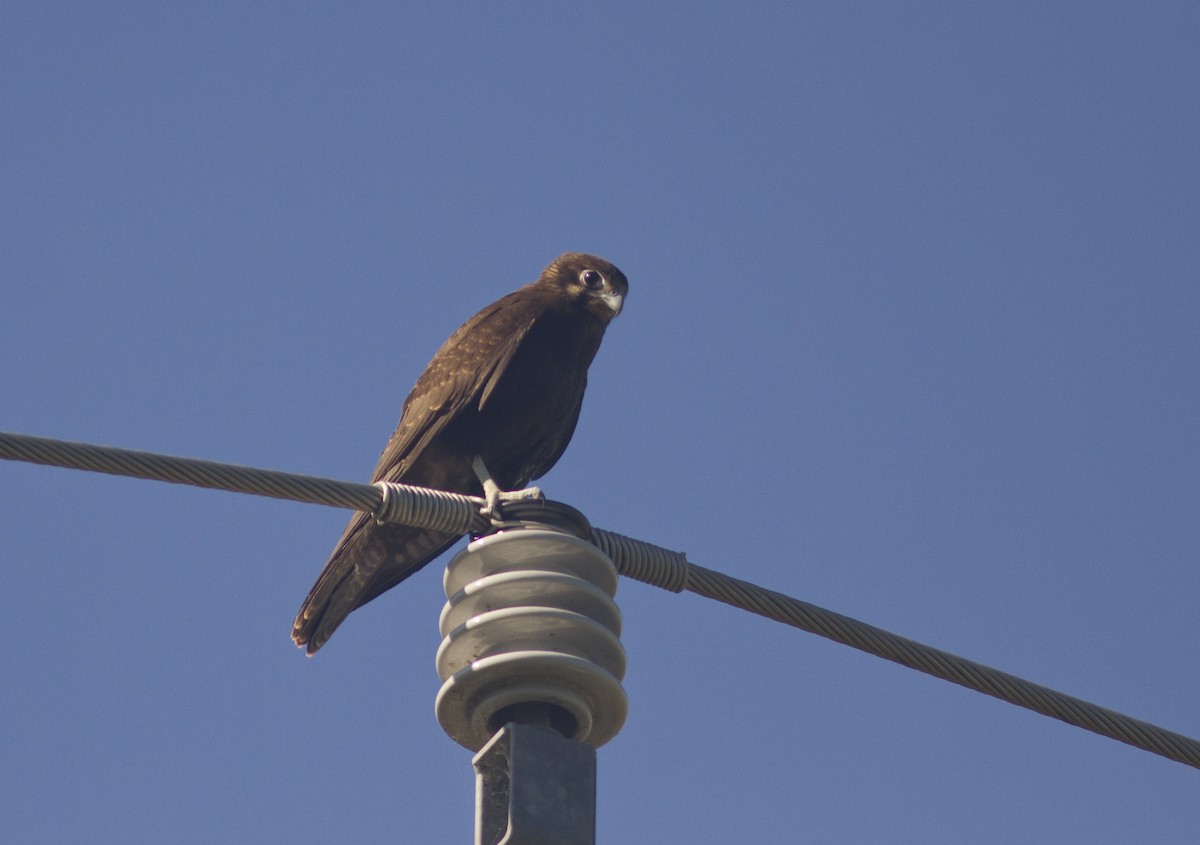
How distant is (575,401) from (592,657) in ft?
14.5

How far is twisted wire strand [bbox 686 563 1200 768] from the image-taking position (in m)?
4.09

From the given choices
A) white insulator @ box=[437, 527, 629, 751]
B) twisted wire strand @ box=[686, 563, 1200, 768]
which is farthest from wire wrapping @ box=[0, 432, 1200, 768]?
white insulator @ box=[437, 527, 629, 751]

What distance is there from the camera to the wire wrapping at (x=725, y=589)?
3893 mm

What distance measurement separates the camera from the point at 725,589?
13.7ft

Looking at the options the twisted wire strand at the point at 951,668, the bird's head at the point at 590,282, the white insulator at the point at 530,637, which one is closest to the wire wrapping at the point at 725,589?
the twisted wire strand at the point at 951,668

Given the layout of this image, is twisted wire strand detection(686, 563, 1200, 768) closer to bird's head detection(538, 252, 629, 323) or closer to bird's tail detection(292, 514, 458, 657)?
bird's tail detection(292, 514, 458, 657)

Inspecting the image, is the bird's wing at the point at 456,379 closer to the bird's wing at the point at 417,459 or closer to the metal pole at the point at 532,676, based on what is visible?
the bird's wing at the point at 417,459

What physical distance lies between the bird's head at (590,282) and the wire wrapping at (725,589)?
13.1ft

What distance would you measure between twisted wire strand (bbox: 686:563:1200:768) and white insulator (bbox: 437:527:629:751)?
1.80 ft

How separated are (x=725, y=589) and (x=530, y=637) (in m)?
0.84

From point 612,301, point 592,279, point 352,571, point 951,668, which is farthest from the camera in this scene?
point 592,279

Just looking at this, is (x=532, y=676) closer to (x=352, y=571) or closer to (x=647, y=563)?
(x=647, y=563)

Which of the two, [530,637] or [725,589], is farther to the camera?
→ [725,589]

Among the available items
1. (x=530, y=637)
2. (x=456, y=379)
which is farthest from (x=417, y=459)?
(x=530, y=637)
